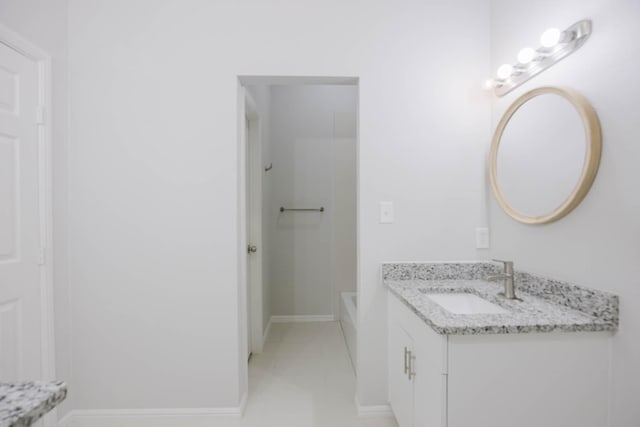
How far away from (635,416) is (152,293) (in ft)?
7.26

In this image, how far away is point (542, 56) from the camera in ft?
4.56

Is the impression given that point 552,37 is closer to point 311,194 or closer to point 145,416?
point 311,194

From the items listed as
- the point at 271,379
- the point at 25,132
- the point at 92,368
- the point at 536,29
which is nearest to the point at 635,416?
the point at 536,29

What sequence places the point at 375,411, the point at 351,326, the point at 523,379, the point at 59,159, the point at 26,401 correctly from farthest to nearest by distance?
1. the point at 351,326
2. the point at 375,411
3. the point at 59,159
4. the point at 523,379
5. the point at 26,401

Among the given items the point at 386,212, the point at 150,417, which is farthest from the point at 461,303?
the point at 150,417

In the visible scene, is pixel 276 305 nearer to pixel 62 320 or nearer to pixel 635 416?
pixel 62 320

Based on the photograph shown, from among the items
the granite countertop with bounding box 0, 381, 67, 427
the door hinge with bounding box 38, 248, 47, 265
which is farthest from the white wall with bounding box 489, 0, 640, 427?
the door hinge with bounding box 38, 248, 47, 265

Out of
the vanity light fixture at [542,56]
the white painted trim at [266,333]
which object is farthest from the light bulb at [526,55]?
the white painted trim at [266,333]

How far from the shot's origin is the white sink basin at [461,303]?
153cm

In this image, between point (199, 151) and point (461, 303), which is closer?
point (461, 303)

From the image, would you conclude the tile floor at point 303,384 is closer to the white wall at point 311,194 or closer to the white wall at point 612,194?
the white wall at point 311,194

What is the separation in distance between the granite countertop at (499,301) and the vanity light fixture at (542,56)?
990mm

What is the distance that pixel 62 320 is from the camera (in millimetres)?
1717

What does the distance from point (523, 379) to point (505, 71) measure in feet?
4.82
